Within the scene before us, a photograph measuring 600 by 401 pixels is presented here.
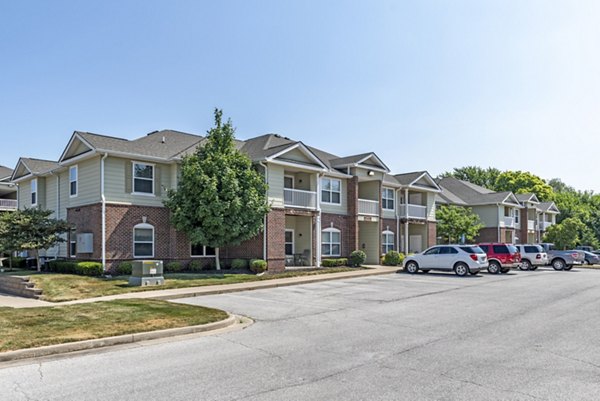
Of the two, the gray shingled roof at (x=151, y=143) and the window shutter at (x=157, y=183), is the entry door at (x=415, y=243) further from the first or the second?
the window shutter at (x=157, y=183)

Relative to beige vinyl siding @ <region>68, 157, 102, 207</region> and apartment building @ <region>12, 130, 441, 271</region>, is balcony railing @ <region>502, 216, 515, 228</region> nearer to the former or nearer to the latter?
apartment building @ <region>12, 130, 441, 271</region>

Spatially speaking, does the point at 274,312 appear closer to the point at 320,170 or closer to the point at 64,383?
the point at 64,383

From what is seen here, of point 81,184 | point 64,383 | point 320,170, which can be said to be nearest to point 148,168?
point 81,184

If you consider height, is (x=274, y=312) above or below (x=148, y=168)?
below

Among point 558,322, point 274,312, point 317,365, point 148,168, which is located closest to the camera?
point 317,365

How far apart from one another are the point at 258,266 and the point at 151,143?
8.52 metres

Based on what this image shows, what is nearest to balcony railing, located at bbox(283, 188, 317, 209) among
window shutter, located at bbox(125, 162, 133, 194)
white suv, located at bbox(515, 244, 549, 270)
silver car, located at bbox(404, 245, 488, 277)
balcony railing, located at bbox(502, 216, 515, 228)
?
silver car, located at bbox(404, 245, 488, 277)

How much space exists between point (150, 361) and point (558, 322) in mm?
9409

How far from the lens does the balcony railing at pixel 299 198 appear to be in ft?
88.9

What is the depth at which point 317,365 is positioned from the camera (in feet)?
25.2

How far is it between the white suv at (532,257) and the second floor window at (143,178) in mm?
24347

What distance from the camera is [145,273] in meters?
18.7

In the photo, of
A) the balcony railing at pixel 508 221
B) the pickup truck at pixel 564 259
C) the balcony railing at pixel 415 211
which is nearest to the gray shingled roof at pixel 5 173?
the balcony railing at pixel 415 211

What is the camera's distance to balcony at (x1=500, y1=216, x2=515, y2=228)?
49463 millimetres
